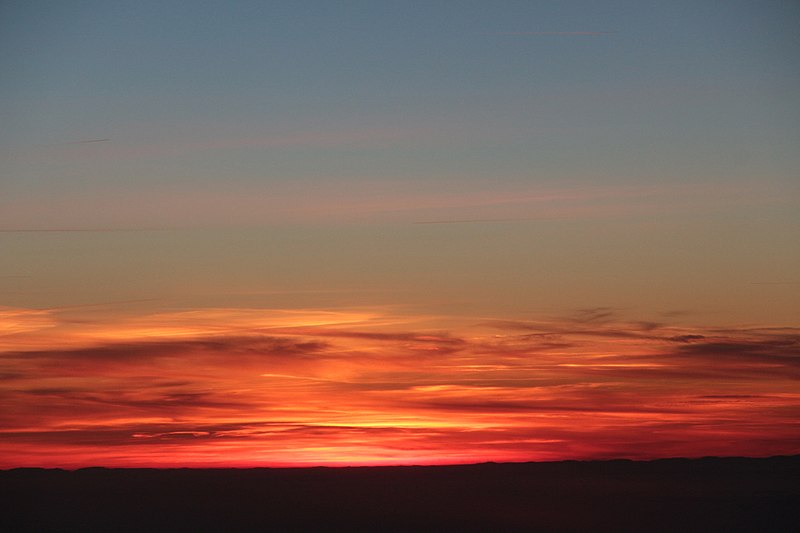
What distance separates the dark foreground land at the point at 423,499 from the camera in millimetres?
40875

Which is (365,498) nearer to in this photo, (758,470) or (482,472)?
(482,472)

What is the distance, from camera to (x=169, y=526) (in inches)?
1596

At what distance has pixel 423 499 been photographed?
47.0 metres

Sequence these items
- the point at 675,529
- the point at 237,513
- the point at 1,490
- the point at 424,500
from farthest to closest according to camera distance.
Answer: the point at 1,490 → the point at 424,500 → the point at 237,513 → the point at 675,529

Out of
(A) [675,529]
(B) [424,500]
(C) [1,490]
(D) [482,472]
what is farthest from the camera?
(D) [482,472]

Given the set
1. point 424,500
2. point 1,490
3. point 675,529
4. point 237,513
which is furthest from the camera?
point 1,490

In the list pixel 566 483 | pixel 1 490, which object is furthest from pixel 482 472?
pixel 1 490

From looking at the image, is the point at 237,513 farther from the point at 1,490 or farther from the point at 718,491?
the point at 718,491

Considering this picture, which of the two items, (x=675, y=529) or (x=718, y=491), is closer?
(x=675, y=529)

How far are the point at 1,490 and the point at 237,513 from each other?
1388cm

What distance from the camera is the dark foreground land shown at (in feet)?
134

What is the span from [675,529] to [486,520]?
667cm

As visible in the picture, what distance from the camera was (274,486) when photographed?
51.8 metres

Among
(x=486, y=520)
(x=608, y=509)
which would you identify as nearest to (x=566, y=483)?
(x=608, y=509)
